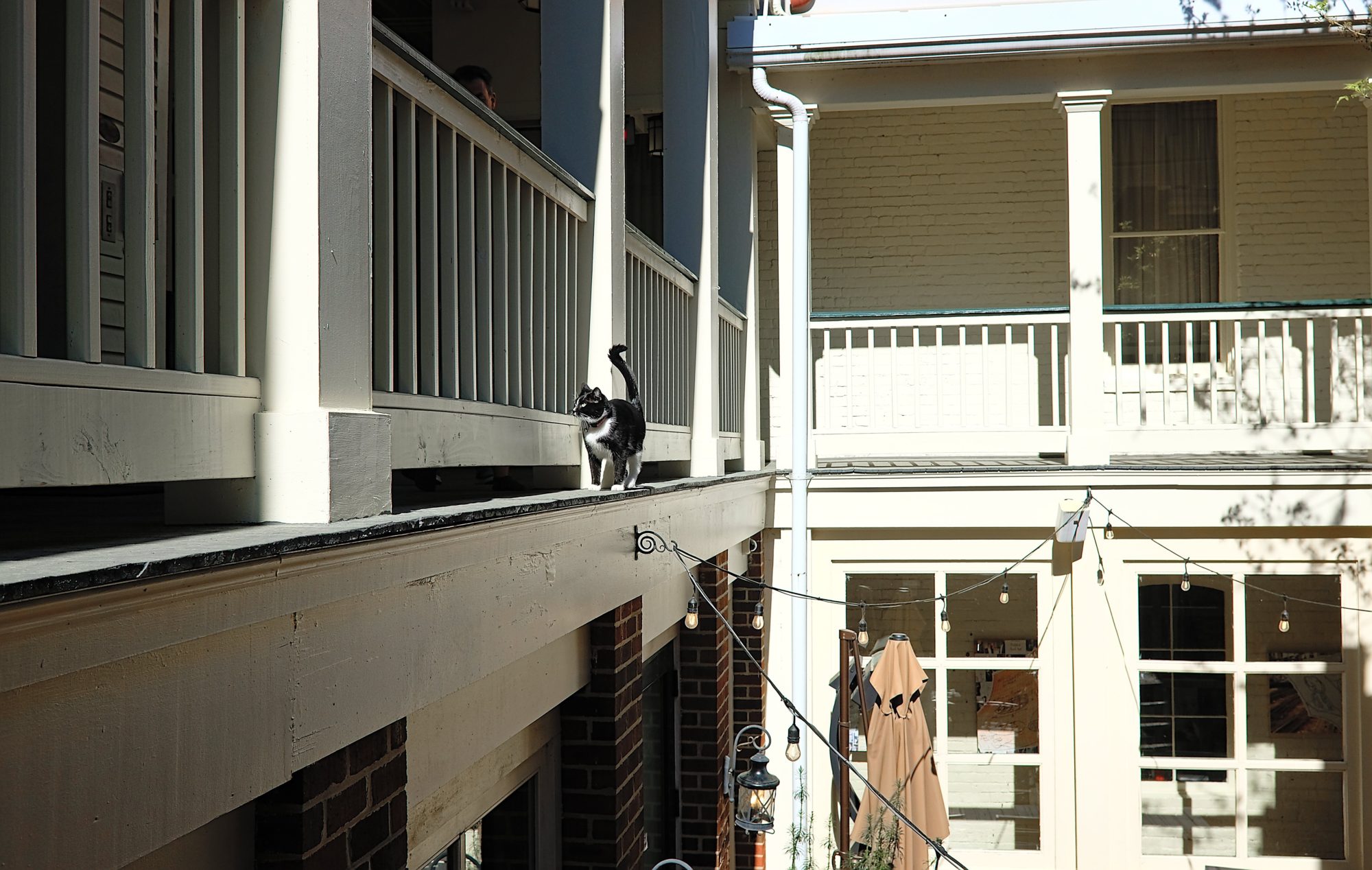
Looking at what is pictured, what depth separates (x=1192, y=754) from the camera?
10211 millimetres

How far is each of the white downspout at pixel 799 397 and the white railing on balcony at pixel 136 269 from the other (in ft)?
18.2

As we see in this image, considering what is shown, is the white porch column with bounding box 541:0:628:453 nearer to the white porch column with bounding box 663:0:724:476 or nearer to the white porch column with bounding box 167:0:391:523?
the white porch column with bounding box 167:0:391:523

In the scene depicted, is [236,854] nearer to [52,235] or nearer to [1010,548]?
[52,235]

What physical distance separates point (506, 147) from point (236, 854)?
1.90 meters

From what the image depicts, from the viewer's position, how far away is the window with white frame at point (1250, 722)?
32.0 ft

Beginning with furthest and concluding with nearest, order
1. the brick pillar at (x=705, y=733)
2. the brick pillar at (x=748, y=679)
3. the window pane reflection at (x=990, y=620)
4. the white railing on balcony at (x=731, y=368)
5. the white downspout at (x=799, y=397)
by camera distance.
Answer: the window pane reflection at (x=990, y=620)
the brick pillar at (x=748, y=679)
the white downspout at (x=799, y=397)
the white railing on balcony at (x=731, y=368)
the brick pillar at (x=705, y=733)

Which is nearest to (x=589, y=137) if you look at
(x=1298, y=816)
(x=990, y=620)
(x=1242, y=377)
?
(x=1242, y=377)

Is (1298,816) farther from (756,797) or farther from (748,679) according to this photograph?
(756,797)

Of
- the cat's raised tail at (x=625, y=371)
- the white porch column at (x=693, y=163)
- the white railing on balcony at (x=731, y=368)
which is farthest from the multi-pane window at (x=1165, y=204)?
the cat's raised tail at (x=625, y=371)

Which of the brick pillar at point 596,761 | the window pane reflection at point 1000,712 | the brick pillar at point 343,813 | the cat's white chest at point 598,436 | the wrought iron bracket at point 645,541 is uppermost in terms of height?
the cat's white chest at point 598,436

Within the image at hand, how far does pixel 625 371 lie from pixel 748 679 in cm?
452

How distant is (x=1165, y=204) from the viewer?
10.5 metres

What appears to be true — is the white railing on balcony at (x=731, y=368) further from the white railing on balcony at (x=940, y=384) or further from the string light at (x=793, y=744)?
the string light at (x=793, y=744)

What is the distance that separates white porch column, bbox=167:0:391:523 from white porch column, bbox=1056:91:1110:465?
6.45 m
